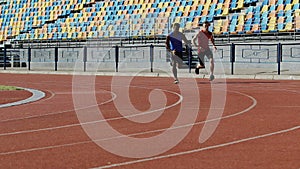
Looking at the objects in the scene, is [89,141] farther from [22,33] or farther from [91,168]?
[22,33]

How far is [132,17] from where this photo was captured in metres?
40.9

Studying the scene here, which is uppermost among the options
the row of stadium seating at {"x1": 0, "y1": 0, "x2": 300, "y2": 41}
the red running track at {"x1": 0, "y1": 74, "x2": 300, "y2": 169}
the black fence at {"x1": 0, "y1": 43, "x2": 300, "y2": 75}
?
the row of stadium seating at {"x1": 0, "y1": 0, "x2": 300, "y2": 41}

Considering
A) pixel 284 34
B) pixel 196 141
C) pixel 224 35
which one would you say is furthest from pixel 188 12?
pixel 196 141

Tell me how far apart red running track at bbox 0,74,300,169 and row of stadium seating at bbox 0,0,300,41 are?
18616 millimetres

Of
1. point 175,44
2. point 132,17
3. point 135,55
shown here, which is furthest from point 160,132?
point 132,17

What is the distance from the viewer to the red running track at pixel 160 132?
6387mm

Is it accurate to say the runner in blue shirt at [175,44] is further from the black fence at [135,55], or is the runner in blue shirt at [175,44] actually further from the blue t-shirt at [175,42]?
the black fence at [135,55]

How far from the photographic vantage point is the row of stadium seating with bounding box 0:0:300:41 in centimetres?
3183

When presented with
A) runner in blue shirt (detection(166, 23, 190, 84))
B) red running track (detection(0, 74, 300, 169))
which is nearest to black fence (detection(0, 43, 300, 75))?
runner in blue shirt (detection(166, 23, 190, 84))

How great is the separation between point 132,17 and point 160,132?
1284 inches

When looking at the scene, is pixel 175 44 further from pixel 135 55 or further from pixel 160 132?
pixel 135 55

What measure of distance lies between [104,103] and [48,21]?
116ft

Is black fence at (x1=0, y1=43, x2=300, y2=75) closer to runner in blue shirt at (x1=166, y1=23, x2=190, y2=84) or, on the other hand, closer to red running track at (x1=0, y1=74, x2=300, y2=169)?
runner in blue shirt at (x1=166, y1=23, x2=190, y2=84)

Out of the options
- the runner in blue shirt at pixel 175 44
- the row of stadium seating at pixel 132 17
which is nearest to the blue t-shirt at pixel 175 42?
the runner in blue shirt at pixel 175 44
